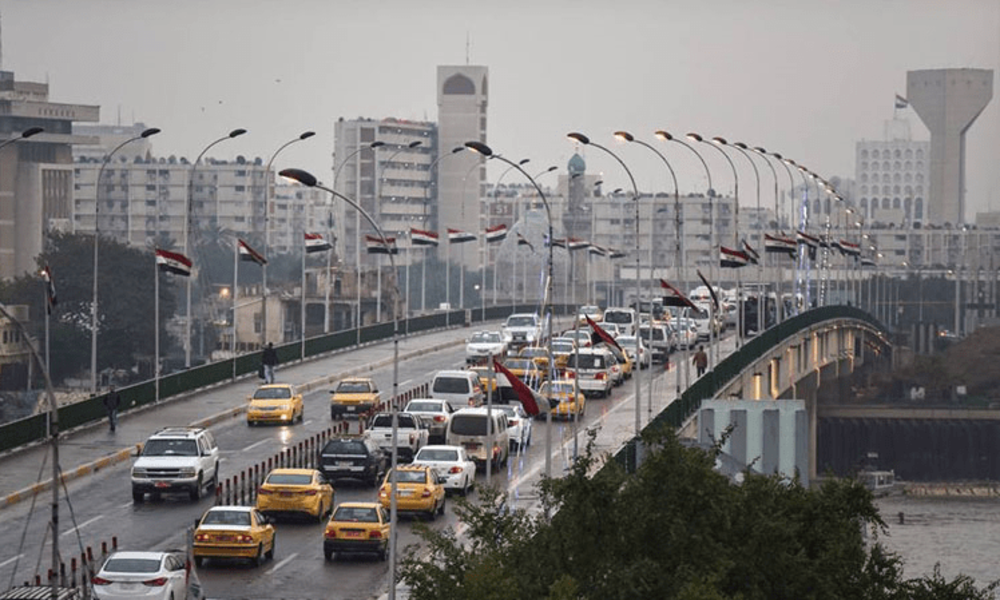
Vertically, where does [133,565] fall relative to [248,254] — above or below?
below

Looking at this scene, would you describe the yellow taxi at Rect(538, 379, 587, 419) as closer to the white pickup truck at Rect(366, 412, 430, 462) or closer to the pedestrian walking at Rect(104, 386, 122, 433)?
the white pickup truck at Rect(366, 412, 430, 462)

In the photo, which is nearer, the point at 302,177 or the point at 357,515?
the point at 302,177

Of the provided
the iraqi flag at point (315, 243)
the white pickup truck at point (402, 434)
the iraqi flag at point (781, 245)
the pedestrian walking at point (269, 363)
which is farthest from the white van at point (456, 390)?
the iraqi flag at point (781, 245)

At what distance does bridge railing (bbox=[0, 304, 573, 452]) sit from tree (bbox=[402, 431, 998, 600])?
28.8 m

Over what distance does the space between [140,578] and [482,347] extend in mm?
49671

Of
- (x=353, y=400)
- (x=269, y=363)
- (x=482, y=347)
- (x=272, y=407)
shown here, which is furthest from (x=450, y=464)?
(x=482, y=347)

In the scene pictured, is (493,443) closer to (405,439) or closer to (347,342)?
(405,439)

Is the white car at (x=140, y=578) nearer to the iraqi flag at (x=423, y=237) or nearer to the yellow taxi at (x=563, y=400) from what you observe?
the yellow taxi at (x=563, y=400)

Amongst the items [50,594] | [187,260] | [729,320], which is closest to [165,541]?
[50,594]

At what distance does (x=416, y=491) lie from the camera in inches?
2002

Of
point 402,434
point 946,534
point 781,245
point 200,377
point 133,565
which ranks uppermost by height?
point 781,245

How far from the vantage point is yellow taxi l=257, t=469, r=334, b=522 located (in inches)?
1964

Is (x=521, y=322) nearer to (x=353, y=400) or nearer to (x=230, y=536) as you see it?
(x=353, y=400)

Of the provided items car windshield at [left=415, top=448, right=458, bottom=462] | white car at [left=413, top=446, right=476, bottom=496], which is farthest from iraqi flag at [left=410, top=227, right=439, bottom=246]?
car windshield at [left=415, top=448, right=458, bottom=462]
